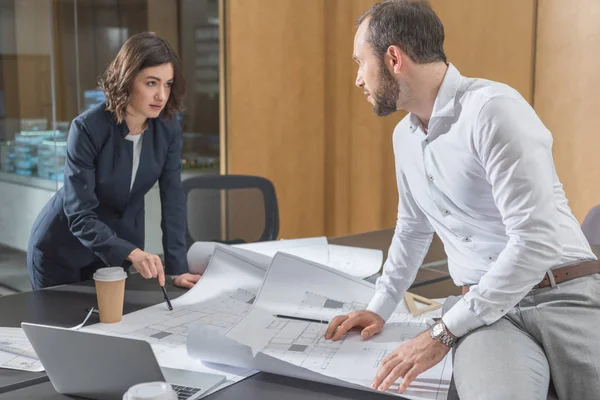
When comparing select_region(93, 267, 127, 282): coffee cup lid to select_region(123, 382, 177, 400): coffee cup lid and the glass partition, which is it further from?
the glass partition

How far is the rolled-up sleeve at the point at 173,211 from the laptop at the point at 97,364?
105cm

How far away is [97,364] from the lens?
1190 millimetres

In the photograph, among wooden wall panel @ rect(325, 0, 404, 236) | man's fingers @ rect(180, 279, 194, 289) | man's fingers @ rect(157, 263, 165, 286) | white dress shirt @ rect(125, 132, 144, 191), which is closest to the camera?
man's fingers @ rect(157, 263, 165, 286)

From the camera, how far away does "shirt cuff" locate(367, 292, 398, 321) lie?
5.50 ft

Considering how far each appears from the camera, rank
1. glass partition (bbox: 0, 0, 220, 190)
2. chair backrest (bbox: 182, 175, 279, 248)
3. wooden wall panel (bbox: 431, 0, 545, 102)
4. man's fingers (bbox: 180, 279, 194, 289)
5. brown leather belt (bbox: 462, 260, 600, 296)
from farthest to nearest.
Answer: wooden wall panel (bbox: 431, 0, 545, 102)
glass partition (bbox: 0, 0, 220, 190)
chair backrest (bbox: 182, 175, 279, 248)
man's fingers (bbox: 180, 279, 194, 289)
brown leather belt (bbox: 462, 260, 600, 296)

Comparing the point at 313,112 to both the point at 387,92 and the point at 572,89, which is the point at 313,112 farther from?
the point at 387,92

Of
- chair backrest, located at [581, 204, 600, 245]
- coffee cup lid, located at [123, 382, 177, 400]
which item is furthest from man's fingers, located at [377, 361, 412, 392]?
chair backrest, located at [581, 204, 600, 245]

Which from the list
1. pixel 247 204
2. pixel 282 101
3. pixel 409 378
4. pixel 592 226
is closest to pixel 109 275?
pixel 409 378

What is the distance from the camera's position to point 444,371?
1.39 meters

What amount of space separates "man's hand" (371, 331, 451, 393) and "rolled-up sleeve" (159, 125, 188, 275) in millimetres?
1131

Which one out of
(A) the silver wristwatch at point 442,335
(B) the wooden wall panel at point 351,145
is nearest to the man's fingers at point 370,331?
(A) the silver wristwatch at point 442,335

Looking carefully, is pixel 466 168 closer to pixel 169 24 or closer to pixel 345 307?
pixel 345 307

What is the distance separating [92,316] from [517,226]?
102cm

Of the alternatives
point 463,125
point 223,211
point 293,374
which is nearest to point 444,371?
point 293,374
